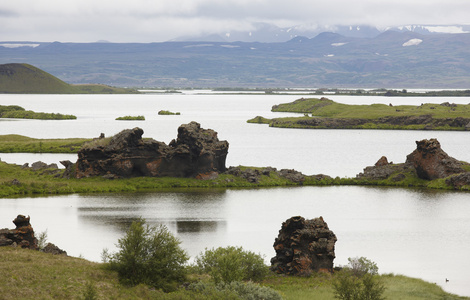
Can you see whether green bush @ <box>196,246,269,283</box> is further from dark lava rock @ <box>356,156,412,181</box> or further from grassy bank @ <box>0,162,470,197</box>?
dark lava rock @ <box>356,156,412,181</box>

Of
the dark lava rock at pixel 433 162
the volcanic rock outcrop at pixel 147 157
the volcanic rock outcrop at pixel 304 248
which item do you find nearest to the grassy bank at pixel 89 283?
the volcanic rock outcrop at pixel 304 248

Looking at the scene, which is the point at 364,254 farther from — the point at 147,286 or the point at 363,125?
the point at 363,125

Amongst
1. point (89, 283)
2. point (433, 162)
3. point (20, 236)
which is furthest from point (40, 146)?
point (89, 283)

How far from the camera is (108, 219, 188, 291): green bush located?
131 ft

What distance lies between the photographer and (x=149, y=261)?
40.8 m

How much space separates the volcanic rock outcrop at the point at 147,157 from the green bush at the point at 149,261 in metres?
44.4

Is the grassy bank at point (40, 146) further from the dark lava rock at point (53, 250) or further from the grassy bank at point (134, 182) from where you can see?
the dark lava rock at point (53, 250)

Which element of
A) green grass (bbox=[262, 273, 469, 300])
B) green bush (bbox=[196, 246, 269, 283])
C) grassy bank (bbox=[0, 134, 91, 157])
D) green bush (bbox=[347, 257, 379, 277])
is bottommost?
green grass (bbox=[262, 273, 469, 300])

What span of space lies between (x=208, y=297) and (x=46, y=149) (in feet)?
302

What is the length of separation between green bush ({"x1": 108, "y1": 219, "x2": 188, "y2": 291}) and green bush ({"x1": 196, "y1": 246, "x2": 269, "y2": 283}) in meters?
2.33

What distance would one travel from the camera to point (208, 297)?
115ft

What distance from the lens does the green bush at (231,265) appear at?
40188 millimetres

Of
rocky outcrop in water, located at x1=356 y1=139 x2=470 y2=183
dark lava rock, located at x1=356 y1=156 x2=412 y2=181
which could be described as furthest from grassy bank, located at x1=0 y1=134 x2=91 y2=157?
rocky outcrop in water, located at x1=356 y1=139 x2=470 y2=183

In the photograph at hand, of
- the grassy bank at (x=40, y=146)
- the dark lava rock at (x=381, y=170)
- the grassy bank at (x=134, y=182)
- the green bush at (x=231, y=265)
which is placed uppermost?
the grassy bank at (x=40, y=146)
